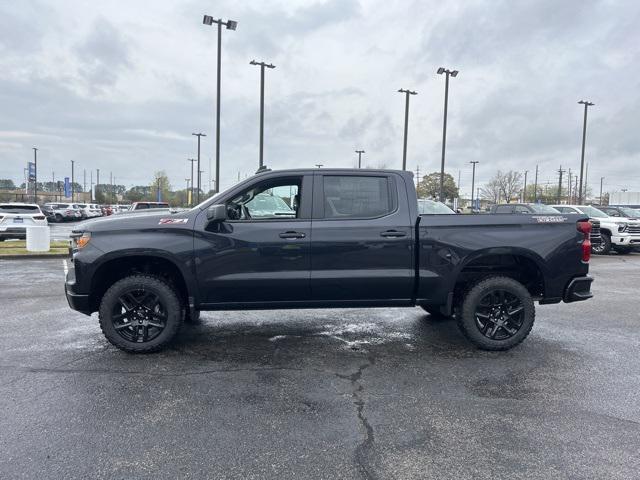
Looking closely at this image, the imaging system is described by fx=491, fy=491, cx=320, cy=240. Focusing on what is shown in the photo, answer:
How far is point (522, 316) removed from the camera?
17.4 ft

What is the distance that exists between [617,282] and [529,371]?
23.4 ft

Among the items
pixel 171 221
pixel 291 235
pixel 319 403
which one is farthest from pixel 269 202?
pixel 319 403

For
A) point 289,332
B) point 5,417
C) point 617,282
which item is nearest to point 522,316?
point 289,332

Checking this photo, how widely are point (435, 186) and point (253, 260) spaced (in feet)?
301

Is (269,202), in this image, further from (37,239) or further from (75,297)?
(37,239)

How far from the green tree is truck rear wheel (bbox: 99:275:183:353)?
8843cm

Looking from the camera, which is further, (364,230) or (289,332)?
(289,332)

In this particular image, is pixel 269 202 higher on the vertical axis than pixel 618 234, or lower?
higher

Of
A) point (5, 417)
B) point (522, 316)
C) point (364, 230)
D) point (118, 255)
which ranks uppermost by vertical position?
point (364, 230)

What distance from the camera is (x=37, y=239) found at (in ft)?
48.4

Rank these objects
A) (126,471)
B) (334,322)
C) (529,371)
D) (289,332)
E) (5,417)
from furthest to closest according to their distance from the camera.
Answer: (334,322) → (289,332) → (529,371) → (5,417) → (126,471)

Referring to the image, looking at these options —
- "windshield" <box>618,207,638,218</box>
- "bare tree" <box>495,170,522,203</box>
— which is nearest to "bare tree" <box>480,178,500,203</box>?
"bare tree" <box>495,170,522,203</box>

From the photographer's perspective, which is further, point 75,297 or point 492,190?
point 492,190

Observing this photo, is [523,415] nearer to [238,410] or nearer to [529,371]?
[529,371]
